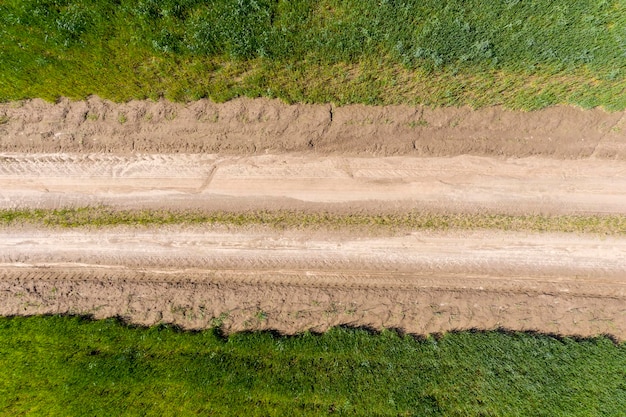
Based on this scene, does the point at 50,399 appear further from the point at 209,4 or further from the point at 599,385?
the point at 599,385

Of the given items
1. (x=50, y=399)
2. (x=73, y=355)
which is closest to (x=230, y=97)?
(x=73, y=355)

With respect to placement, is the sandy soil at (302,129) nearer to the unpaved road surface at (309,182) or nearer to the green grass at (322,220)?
the unpaved road surface at (309,182)

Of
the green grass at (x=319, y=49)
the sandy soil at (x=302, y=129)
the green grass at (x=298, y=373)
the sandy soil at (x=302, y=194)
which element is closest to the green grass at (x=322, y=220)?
the sandy soil at (x=302, y=194)

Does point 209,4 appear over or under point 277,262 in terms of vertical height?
over

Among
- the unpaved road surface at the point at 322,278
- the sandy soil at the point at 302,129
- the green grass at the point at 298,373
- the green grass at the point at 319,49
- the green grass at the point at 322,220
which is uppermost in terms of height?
the green grass at the point at 319,49

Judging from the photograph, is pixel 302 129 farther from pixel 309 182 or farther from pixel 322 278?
pixel 322 278

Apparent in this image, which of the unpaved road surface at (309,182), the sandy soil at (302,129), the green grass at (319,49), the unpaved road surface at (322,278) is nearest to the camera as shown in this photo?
the green grass at (319,49)
